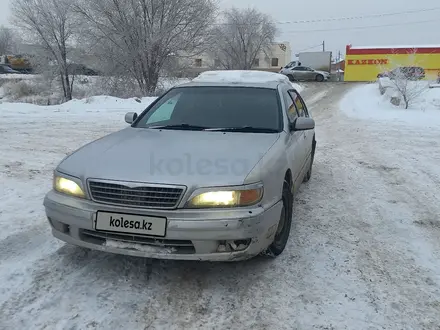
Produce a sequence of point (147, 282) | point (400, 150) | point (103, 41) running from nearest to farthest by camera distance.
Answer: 1. point (147, 282)
2. point (400, 150)
3. point (103, 41)

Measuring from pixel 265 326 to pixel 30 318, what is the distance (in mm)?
1463

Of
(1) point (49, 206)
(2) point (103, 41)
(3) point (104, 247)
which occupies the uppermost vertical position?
(2) point (103, 41)

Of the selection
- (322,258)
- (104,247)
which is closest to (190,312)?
(104,247)

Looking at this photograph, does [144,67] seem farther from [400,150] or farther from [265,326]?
[265,326]

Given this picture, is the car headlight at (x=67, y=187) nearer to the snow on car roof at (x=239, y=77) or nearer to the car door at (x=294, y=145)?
the car door at (x=294, y=145)

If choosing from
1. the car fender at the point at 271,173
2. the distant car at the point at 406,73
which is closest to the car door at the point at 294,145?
the car fender at the point at 271,173

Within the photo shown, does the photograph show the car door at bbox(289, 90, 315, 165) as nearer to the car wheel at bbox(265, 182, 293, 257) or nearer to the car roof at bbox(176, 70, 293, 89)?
the car roof at bbox(176, 70, 293, 89)

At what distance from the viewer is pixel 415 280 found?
312 centimetres

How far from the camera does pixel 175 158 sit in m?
3.12

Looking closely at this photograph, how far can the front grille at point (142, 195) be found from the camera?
2779 mm

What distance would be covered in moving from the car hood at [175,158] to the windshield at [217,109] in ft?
0.92

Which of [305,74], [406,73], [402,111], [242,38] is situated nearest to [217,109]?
[402,111]

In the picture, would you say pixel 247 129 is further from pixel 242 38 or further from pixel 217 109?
pixel 242 38

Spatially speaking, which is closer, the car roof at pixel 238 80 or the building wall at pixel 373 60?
the car roof at pixel 238 80
